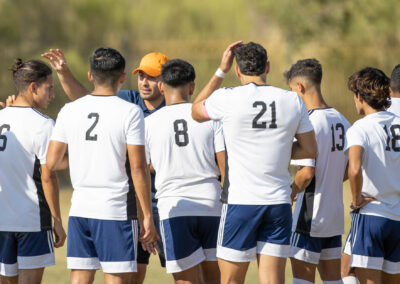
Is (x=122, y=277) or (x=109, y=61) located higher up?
(x=109, y=61)

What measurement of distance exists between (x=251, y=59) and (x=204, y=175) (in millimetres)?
1086

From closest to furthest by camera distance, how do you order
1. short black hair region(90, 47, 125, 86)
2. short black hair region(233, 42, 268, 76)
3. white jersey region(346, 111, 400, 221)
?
short black hair region(233, 42, 268, 76) → short black hair region(90, 47, 125, 86) → white jersey region(346, 111, 400, 221)

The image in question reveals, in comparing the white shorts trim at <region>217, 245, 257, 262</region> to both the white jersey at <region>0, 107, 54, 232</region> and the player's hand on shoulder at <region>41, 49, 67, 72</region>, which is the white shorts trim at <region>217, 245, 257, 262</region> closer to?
the white jersey at <region>0, 107, 54, 232</region>

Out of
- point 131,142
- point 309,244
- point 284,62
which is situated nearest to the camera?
point 131,142

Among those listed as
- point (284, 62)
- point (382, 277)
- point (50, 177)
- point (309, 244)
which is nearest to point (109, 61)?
point (50, 177)

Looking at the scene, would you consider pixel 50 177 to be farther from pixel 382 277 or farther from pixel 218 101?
pixel 382 277

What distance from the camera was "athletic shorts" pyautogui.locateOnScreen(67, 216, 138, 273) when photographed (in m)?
5.25

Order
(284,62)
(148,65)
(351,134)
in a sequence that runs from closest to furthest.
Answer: (351,134) → (148,65) → (284,62)

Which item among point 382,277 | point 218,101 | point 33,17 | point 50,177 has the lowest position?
point 382,277

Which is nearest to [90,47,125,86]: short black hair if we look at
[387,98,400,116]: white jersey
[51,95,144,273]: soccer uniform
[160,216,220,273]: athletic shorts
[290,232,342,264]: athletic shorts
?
[51,95,144,273]: soccer uniform

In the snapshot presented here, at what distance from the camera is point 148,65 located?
22.8 feet

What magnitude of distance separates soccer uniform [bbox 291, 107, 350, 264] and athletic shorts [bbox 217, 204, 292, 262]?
3.26 ft

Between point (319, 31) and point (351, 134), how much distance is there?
55.4ft

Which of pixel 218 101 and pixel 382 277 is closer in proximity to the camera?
pixel 218 101
